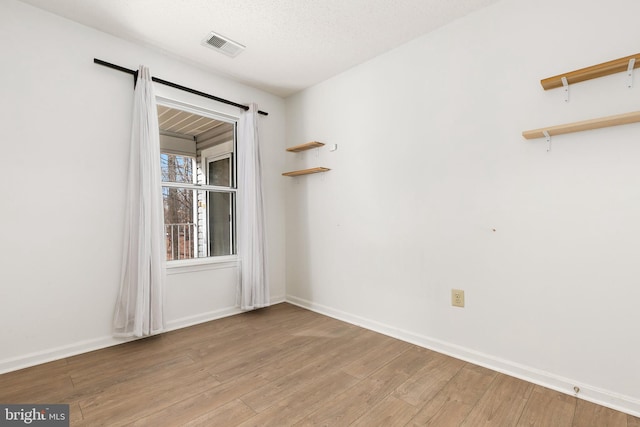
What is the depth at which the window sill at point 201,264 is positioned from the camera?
295 cm

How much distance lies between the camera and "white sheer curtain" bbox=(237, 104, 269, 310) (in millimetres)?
3316

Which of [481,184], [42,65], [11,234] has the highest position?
[42,65]

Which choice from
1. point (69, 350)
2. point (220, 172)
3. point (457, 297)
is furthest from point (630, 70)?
point (69, 350)

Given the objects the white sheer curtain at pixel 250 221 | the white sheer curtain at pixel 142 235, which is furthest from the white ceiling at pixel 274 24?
the white sheer curtain at pixel 250 221

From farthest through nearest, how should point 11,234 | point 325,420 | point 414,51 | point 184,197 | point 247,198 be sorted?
point 247,198 → point 184,197 → point 414,51 → point 11,234 → point 325,420

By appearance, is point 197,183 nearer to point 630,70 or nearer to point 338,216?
point 338,216

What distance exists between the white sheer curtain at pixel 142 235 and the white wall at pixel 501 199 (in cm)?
172

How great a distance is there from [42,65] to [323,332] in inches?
121

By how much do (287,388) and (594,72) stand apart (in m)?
2.55

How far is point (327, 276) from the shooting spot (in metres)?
3.37

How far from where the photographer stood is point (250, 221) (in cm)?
334

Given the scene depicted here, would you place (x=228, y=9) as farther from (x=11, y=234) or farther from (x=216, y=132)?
(x=11, y=234)

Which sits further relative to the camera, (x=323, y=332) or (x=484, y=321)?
(x=323, y=332)

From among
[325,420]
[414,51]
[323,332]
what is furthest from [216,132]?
[325,420]
